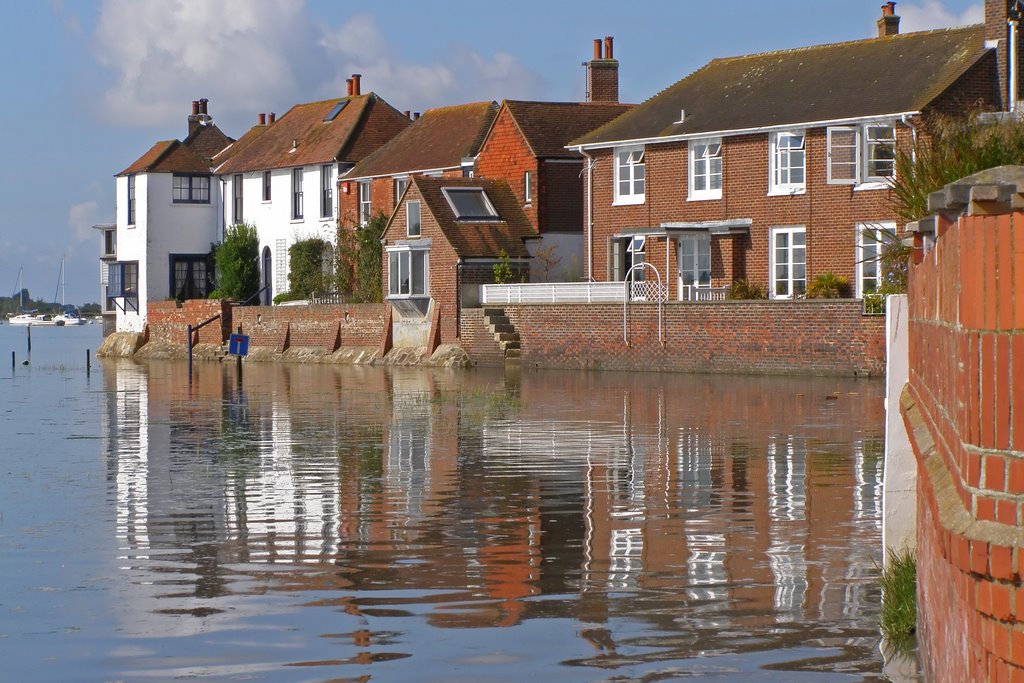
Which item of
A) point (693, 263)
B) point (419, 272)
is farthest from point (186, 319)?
point (693, 263)

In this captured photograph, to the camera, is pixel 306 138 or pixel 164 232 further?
pixel 164 232

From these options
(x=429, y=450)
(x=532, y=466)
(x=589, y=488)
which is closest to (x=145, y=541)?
(x=589, y=488)

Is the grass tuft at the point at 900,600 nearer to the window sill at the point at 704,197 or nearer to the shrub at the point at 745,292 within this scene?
the shrub at the point at 745,292

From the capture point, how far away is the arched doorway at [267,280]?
6750 cm

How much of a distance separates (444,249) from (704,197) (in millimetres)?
9432

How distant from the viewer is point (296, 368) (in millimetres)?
53656

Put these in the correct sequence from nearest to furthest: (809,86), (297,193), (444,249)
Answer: (809,86)
(444,249)
(297,193)

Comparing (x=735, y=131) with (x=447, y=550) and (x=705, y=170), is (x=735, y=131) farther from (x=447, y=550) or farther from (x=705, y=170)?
(x=447, y=550)

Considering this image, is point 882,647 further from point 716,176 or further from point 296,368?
point 296,368

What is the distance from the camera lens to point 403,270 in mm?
52625

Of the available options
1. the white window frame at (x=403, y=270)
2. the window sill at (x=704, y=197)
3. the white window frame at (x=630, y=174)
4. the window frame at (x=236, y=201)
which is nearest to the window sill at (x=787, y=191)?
the window sill at (x=704, y=197)

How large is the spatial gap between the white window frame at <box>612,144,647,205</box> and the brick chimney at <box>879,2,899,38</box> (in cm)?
795

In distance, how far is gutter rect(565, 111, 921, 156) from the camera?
4077cm

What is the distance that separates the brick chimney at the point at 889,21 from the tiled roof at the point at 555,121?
11364 millimetres
